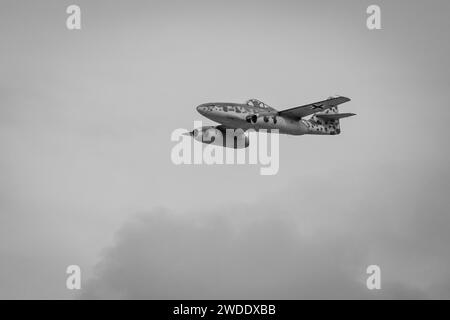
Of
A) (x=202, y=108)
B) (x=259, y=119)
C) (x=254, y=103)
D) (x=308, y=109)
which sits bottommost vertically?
(x=259, y=119)

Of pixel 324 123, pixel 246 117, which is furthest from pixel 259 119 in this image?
pixel 324 123

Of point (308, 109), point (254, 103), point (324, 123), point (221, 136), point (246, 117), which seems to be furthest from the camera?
point (324, 123)

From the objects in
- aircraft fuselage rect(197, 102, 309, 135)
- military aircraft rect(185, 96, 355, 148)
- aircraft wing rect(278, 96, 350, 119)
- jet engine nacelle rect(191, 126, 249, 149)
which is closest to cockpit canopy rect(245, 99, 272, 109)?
military aircraft rect(185, 96, 355, 148)

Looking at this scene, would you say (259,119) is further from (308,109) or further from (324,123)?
(324,123)

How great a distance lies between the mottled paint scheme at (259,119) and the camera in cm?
7144

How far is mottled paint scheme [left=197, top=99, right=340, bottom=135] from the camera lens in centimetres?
7144

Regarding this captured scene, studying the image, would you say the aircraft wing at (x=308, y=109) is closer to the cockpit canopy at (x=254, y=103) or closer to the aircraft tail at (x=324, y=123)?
the cockpit canopy at (x=254, y=103)

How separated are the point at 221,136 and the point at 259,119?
6.31 metres

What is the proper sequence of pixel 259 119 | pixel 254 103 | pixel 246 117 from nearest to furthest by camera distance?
pixel 246 117 → pixel 259 119 → pixel 254 103

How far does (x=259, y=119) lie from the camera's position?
7394cm
